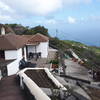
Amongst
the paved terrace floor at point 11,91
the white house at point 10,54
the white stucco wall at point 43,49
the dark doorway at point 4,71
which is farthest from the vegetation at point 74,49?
the paved terrace floor at point 11,91

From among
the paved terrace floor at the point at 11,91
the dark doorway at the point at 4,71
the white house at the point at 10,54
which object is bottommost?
the paved terrace floor at the point at 11,91

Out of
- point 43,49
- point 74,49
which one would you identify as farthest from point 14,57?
point 74,49

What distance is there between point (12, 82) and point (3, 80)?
6.34ft

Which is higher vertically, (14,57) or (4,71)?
(14,57)

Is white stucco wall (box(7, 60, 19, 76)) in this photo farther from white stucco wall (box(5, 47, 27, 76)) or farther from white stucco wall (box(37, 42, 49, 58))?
white stucco wall (box(37, 42, 49, 58))

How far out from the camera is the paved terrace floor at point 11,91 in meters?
16.8

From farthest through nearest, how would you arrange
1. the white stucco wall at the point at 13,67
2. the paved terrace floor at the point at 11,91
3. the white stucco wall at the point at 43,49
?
→ 1. the white stucco wall at the point at 43,49
2. the white stucco wall at the point at 13,67
3. the paved terrace floor at the point at 11,91

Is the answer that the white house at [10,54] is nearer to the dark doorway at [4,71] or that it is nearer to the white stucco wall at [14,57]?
the white stucco wall at [14,57]

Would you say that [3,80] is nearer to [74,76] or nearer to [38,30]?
[74,76]

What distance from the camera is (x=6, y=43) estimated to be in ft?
96.6

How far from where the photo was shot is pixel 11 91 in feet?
61.2

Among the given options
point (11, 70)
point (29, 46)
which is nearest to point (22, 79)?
point (11, 70)

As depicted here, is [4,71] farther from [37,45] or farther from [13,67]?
[37,45]

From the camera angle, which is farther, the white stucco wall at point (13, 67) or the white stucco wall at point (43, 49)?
the white stucco wall at point (43, 49)
